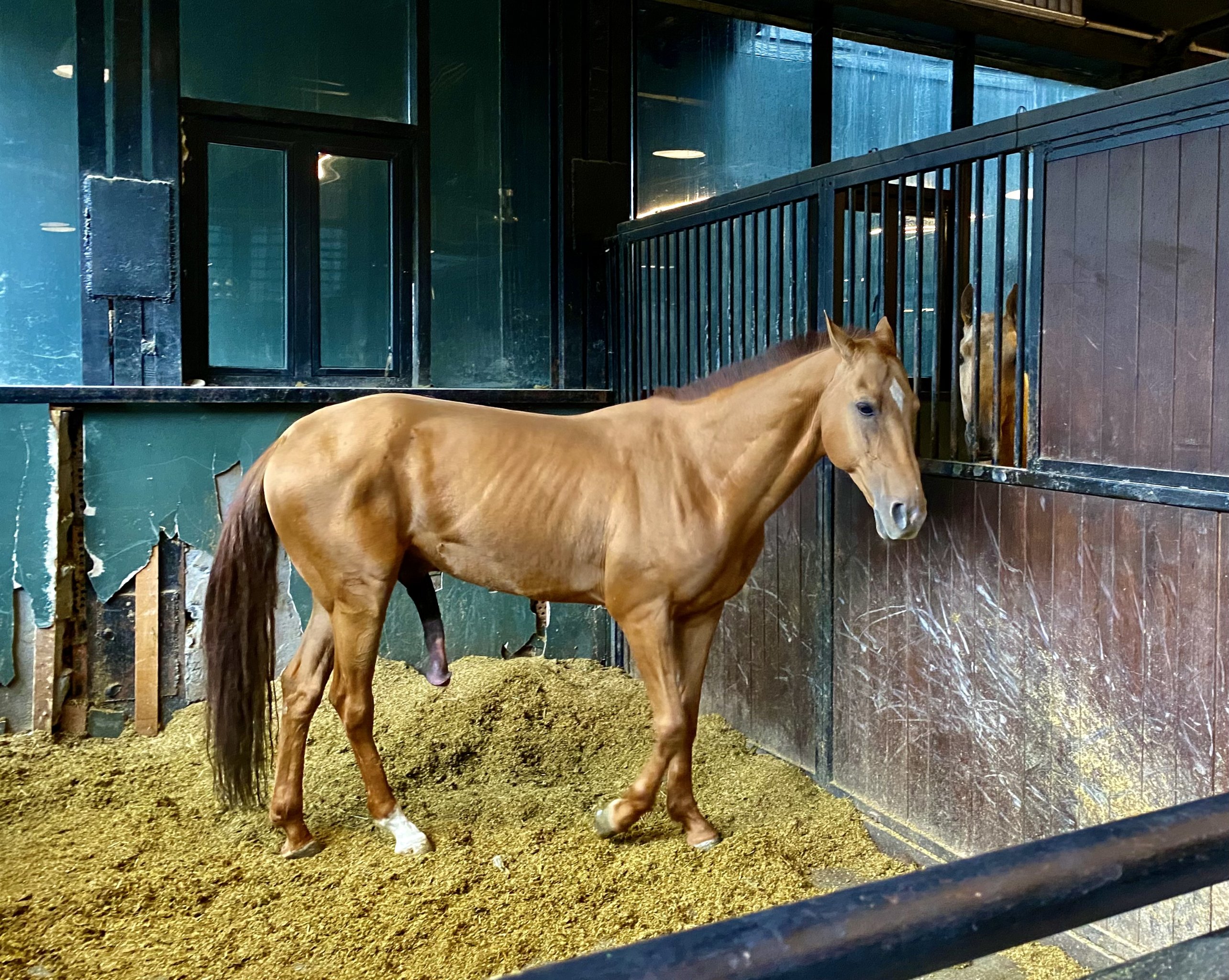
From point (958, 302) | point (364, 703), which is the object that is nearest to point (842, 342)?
point (958, 302)

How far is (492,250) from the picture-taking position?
15.2 feet

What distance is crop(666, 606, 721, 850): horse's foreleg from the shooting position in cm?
282

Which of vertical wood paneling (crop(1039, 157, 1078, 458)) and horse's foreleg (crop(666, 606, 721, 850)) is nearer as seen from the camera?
vertical wood paneling (crop(1039, 157, 1078, 458))

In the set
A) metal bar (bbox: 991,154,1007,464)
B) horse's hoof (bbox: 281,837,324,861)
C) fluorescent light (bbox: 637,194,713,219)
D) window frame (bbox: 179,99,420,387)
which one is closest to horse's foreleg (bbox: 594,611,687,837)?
horse's hoof (bbox: 281,837,324,861)

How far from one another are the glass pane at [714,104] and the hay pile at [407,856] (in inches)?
112

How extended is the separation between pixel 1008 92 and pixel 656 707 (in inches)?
200

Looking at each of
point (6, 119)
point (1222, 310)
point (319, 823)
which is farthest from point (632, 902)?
point (6, 119)

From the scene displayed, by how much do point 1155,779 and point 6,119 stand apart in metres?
4.45

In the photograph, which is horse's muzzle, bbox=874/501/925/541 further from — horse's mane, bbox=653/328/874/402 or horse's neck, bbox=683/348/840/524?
horse's mane, bbox=653/328/874/402

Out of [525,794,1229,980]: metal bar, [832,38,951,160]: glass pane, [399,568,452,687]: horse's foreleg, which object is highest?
[832,38,951,160]: glass pane

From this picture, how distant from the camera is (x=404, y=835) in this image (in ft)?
8.96

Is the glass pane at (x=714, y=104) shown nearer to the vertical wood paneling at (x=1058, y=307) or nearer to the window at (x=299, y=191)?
the window at (x=299, y=191)

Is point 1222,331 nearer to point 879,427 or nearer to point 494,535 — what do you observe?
point 879,427

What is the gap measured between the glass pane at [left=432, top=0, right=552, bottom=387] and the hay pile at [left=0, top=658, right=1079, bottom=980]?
1711 mm
